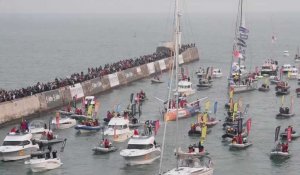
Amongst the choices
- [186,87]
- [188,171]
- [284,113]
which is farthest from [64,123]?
[186,87]

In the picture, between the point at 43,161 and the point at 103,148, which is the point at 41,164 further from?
the point at 103,148

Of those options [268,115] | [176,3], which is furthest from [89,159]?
[268,115]

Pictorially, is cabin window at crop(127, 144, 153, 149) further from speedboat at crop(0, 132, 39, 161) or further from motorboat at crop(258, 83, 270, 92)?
motorboat at crop(258, 83, 270, 92)

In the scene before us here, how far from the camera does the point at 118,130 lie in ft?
225

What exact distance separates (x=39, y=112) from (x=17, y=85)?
39.3m

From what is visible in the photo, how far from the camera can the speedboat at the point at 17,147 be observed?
60.4 metres

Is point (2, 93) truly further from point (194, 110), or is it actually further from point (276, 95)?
point (276, 95)

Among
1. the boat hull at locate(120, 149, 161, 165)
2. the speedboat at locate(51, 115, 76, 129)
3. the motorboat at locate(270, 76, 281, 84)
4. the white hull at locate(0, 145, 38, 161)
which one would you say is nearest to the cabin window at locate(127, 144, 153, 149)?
the boat hull at locate(120, 149, 161, 165)

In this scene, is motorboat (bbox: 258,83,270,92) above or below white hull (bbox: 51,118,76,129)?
above

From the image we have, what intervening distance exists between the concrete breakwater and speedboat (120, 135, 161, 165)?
818 inches

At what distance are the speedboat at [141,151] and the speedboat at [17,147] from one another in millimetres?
8740

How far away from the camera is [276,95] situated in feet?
331

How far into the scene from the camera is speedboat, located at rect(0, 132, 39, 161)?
60.4 meters

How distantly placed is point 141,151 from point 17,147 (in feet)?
36.1
